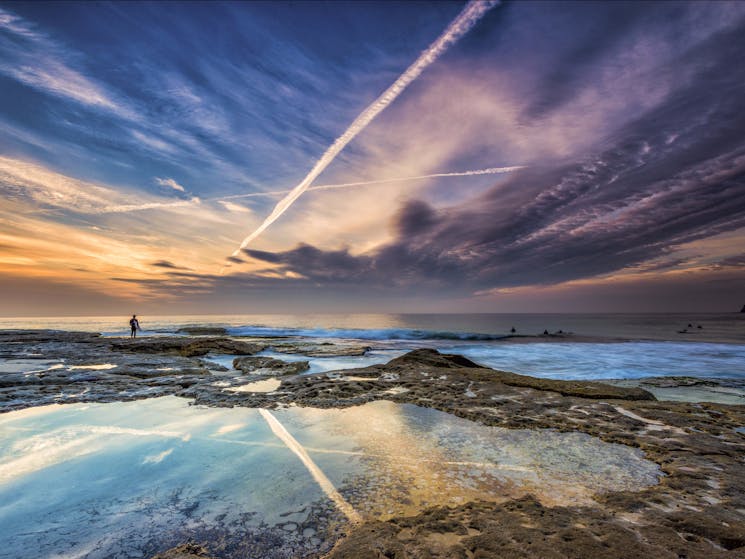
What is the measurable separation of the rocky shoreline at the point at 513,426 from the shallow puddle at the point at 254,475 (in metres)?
0.32

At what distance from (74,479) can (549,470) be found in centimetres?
561

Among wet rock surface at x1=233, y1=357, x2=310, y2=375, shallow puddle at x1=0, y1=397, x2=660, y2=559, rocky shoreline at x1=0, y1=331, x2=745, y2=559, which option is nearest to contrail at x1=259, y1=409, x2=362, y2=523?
shallow puddle at x1=0, y1=397, x2=660, y2=559

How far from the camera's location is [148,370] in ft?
37.2

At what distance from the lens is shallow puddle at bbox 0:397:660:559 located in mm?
2887

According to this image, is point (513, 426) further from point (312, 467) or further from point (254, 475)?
point (254, 475)

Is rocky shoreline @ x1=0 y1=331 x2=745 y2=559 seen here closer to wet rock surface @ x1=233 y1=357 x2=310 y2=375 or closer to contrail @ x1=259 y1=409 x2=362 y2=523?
wet rock surface @ x1=233 y1=357 x2=310 y2=375

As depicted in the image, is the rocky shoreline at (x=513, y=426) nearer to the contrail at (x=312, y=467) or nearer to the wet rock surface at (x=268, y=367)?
the wet rock surface at (x=268, y=367)

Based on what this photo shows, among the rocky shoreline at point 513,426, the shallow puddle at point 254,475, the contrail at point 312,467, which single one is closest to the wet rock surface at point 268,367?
the rocky shoreline at point 513,426

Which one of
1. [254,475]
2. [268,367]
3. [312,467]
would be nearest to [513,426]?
[312,467]

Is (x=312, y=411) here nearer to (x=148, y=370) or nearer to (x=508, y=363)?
(x=148, y=370)

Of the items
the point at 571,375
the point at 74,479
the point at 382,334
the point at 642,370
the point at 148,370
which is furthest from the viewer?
the point at 382,334

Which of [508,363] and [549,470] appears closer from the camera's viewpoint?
[549,470]

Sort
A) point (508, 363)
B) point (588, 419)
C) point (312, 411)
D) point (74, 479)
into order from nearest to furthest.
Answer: point (74, 479) < point (588, 419) < point (312, 411) < point (508, 363)

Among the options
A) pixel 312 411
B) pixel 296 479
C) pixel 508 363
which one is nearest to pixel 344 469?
pixel 296 479
